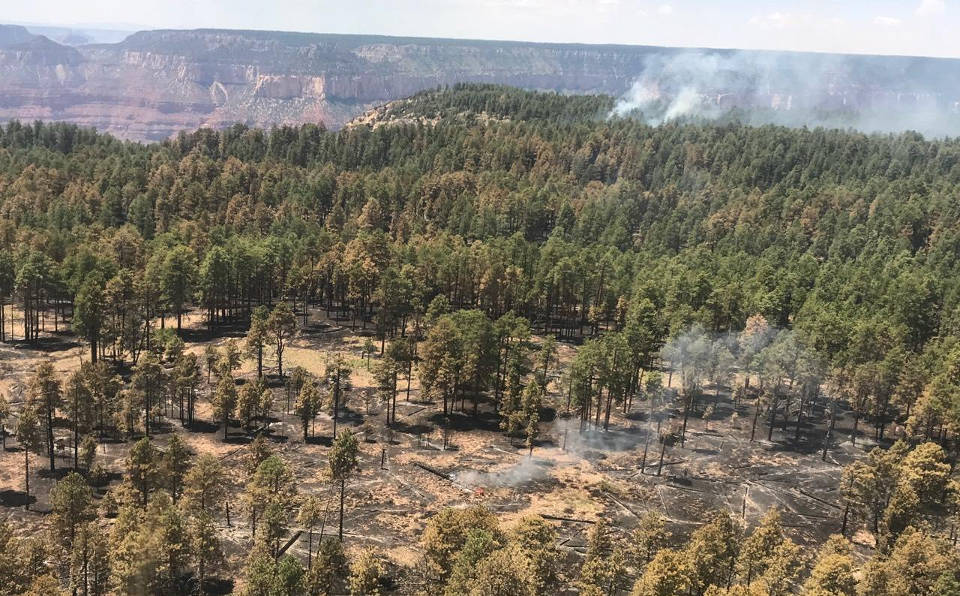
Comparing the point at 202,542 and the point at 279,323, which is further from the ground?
the point at 279,323

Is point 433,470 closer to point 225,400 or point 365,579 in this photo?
point 225,400

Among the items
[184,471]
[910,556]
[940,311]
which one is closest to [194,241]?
[184,471]

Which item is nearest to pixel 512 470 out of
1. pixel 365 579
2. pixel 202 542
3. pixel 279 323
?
pixel 365 579

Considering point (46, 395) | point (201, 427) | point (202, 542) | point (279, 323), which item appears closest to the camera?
point (202, 542)

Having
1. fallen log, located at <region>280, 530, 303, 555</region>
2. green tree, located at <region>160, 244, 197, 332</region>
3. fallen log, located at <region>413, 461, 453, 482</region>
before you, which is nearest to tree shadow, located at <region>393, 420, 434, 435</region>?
fallen log, located at <region>413, 461, 453, 482</region>

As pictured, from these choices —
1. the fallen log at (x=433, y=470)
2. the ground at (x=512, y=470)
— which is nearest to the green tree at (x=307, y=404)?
the ground at (x=512, y=470)

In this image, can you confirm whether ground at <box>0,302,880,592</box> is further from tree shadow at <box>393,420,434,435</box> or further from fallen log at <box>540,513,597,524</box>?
tree shadow at <box>393,420,434,435</box>
